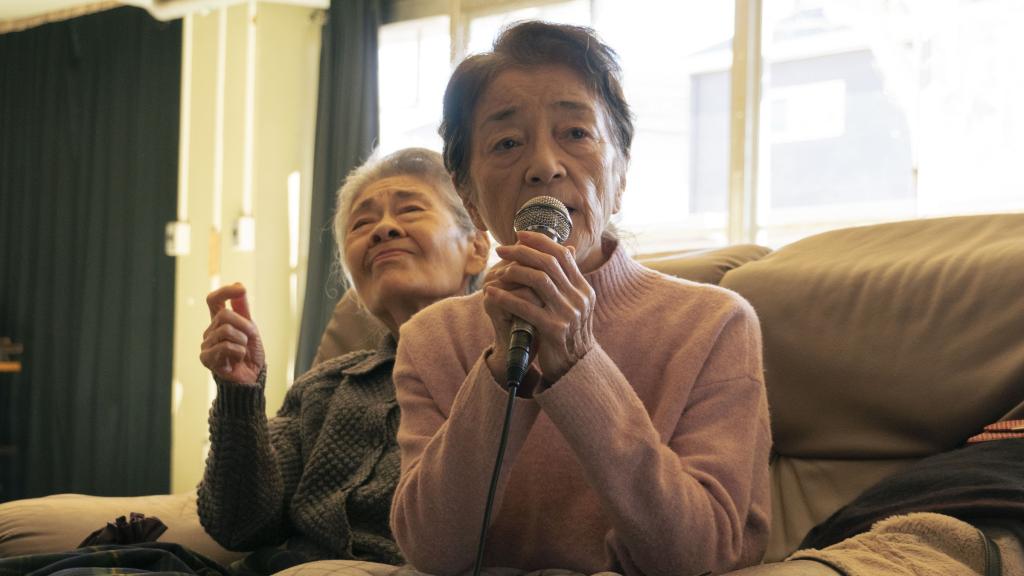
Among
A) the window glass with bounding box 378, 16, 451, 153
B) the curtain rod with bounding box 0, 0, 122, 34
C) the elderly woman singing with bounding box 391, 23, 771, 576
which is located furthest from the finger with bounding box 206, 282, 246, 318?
the curtain rod with bounding box 0, 0, 122, 34

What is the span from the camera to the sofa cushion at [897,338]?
1.61 metres

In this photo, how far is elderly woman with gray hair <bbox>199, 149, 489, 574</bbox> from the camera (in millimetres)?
1840

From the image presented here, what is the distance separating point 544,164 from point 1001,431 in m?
0.77

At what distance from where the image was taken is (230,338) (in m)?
1.81

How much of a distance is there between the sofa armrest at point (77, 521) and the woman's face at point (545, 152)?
107 centimetres

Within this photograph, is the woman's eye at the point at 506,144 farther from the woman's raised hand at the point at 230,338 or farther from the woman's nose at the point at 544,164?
the woman's raised hand at the point at 230,338

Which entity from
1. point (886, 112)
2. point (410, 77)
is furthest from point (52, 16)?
point (886, 112)

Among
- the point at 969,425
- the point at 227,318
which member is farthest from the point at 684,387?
the point at 227,318

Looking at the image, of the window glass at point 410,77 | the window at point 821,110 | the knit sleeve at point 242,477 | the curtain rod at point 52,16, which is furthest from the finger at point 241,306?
the curtain rod at point 52,16

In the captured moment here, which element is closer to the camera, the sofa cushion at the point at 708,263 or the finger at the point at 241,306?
the finger at the point at 241,306

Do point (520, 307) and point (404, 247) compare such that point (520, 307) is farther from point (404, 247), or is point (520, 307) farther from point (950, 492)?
point (404, 247)

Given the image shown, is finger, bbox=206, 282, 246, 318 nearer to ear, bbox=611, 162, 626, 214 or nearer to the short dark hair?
the short dark hair

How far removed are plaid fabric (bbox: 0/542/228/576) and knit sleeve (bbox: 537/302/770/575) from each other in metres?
0.72

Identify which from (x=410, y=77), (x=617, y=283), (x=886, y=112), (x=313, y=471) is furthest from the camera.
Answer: (x=410, y=77)
